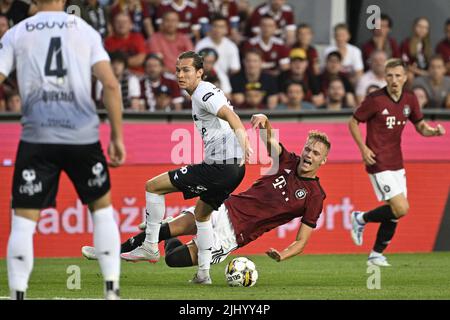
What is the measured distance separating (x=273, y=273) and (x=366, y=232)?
127 inches

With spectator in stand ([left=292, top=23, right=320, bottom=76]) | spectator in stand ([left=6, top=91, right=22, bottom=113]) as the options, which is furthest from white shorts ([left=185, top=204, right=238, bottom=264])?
spectator in stand ([left=292, top=23, right=320, bottom=76])

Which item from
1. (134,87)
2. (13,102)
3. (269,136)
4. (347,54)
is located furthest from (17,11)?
(269,136)

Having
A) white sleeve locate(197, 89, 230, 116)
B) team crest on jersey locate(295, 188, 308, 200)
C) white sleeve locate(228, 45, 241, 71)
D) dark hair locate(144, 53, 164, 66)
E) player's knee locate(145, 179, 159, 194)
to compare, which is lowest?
team crest on jersey locate(295, 188, 308, 200)

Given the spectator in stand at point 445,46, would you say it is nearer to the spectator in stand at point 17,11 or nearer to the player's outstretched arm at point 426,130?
the player's outstretched arm at point 426,130

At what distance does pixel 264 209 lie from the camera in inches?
418

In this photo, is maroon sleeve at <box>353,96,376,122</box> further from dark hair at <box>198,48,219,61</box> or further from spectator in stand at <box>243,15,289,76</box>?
spectator in stand at <box>243,15,289,76</box>

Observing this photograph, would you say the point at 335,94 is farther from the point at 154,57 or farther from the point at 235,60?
the point at 154,57

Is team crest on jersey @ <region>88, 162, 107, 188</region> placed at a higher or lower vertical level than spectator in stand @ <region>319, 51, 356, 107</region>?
higher

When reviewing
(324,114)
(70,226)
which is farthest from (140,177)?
(324,114)

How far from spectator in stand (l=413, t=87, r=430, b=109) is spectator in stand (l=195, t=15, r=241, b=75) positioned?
2716 mm

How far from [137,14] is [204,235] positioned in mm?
7811

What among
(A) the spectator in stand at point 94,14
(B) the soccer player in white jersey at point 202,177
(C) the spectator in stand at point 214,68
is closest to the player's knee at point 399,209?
(B) the soccer player in white jersey at point 202,177

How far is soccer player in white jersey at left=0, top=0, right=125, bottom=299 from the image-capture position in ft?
24.4
